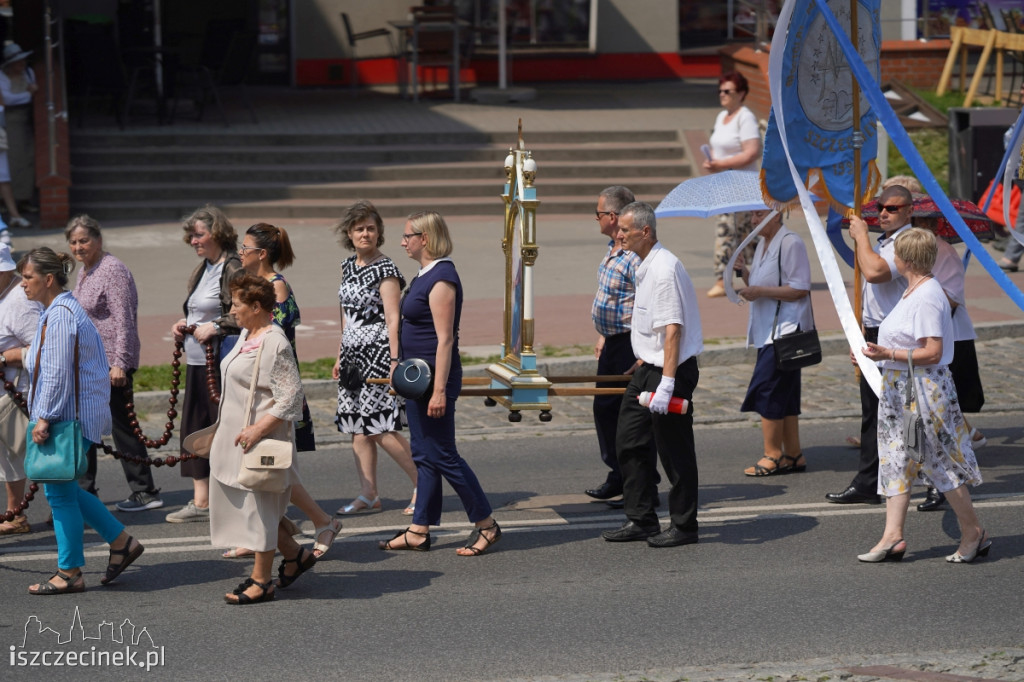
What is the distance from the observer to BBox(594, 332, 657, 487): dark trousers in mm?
8273

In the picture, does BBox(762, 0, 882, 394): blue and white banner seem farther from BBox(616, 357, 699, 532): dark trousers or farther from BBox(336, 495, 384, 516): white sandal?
BBox(336, 495, 384, 516): white sandal

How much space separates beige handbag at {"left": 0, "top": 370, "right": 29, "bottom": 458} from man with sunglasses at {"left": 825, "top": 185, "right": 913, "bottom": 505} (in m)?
4.75

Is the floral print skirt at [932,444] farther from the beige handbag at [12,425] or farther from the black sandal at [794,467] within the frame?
the beige handbag at [12,425]

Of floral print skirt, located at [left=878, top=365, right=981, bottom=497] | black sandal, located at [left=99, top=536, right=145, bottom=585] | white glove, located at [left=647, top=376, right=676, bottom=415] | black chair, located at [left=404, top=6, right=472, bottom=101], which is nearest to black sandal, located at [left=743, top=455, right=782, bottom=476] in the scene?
floral print skirt, located at [left=878, top=365, right=981, bottom=497]

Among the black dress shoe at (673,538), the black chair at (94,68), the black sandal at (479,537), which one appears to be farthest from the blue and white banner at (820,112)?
the black chair at (94,68)

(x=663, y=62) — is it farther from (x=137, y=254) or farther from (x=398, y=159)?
(x=137, y=254)

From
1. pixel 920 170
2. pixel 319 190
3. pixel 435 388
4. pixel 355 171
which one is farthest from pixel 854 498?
pixel 355 171

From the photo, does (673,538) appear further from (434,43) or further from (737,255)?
(434,43)

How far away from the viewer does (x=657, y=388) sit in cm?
730

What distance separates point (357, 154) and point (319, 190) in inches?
47.0

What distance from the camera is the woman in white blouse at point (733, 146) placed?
1402 cm

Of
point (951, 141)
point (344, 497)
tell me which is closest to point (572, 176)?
point (951, 141)

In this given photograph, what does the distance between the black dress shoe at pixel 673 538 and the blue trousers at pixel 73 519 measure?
2821 millimetres

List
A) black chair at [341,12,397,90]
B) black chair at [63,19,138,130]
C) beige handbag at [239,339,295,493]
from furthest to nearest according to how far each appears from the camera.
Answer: black chair at [341,12,397,90] → black chair at [63,19,138,130] → beige handbag at [239,339,295,493]
